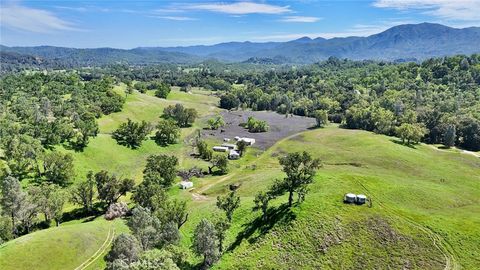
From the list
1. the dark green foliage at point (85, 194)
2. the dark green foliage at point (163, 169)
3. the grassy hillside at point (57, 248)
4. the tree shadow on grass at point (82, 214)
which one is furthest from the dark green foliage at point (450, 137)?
the dark green foliage at point (85, 194)

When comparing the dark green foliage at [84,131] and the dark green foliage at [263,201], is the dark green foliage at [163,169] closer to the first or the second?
the dark green foliage at [263,201]

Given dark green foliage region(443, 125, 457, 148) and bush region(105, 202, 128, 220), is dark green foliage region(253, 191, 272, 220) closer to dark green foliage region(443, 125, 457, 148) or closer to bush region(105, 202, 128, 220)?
bush region(105, 202, 128, 220)

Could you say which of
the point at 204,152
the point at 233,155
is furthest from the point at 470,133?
the point at 204,152

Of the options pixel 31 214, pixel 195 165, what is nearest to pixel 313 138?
pixel 195 165

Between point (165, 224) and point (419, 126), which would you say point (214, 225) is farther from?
point (419, 126)

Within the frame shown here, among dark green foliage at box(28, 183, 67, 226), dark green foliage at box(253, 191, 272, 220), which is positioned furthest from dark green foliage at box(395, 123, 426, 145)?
dark green foliage at box(28, 183, 67, 226)
